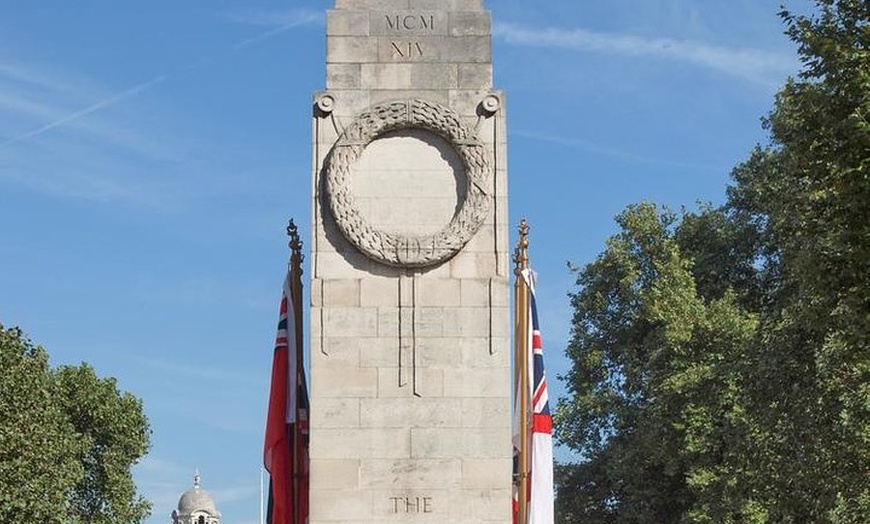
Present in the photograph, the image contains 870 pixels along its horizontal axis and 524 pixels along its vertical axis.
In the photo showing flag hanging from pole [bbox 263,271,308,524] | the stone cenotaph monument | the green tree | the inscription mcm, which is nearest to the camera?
the stone cenotaph monument

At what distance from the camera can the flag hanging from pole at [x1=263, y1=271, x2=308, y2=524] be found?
25.7 m

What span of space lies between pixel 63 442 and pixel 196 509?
112m

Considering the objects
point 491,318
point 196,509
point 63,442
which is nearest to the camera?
point 491,318

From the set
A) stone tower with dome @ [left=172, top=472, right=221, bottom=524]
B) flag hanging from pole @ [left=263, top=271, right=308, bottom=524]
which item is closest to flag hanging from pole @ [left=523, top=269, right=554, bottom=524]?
flag hanging from pole @ [left=263, top=271, right=308, bottom=524]

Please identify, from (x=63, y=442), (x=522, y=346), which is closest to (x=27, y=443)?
(x=63, y=442)

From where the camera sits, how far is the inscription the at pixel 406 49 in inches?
1008

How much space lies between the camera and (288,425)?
26250 mm

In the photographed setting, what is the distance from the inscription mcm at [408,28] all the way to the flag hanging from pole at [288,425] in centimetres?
371

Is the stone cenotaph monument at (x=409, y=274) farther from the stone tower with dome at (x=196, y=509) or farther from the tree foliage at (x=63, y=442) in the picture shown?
the stone tower with dome at (x=196, y=509)

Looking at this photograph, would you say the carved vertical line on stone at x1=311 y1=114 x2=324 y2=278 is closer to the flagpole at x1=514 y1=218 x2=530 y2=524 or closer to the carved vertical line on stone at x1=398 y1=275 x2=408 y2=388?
the carved vertical line on stone at x1=398 y1=275 x2=408 y2=388

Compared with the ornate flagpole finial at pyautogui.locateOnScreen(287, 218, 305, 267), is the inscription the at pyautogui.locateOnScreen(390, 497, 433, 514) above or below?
below

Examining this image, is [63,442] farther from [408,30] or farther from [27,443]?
[408,30]

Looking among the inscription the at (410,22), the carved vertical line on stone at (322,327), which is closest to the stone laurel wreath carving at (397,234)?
the carved vertical line on stone at (322,327)

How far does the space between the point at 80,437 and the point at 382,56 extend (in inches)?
1596
